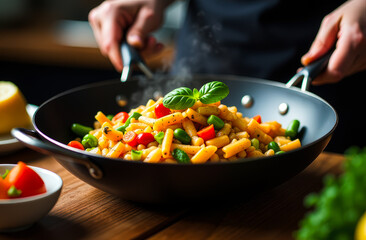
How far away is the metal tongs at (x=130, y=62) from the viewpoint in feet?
5.54

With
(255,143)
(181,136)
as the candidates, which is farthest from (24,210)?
(255,143)

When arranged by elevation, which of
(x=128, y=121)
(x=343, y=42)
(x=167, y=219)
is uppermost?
(x=343, y=42)

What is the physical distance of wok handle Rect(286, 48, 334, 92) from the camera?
1.50 meters

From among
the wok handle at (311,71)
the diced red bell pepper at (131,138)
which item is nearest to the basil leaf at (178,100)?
the diced red bell pepper at (131,138)

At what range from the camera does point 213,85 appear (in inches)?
48.5

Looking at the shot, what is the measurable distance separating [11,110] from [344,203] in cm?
124

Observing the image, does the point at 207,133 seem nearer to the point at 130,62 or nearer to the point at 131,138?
the point at 131,138

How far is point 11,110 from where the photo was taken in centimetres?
155

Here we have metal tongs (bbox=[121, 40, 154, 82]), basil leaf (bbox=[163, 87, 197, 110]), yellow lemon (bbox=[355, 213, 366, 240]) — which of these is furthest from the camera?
metal tongs (bbox=[121, 40, 154, 82])

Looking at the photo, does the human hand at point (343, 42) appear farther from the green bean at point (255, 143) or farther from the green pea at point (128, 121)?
the green pea at point (128, 121)

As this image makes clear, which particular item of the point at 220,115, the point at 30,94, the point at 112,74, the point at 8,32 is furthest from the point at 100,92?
the point at 8,32

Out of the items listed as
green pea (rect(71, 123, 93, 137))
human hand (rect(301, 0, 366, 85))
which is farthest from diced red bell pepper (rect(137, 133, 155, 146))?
human hand (rect(301, 0, 366, 85))

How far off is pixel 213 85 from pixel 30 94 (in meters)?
3.36

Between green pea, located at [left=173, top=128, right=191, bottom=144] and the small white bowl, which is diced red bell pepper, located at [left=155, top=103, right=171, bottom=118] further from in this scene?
the small white bowl
